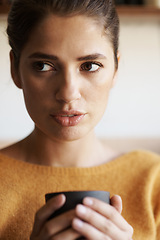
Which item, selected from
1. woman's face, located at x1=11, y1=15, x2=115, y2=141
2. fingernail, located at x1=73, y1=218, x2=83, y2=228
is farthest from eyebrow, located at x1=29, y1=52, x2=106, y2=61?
fingernail, located at x1=73, y1=218, x2=83, y2=228

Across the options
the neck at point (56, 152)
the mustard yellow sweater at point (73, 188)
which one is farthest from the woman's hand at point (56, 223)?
the neck at point (56, 152)

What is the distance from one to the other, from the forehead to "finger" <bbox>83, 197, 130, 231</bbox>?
1.16 ft

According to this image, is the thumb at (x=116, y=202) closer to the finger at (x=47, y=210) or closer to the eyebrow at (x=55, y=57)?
the finger at (x=47, y=210)

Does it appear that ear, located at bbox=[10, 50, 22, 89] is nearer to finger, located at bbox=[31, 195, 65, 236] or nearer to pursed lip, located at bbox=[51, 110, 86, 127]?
pursed lip, located at bbox=[51, 110, 86, 127]

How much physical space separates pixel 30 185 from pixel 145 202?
0.33m

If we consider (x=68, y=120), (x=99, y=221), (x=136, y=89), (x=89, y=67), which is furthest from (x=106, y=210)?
(x=136, y=89)

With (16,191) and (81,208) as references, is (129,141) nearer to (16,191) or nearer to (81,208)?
(16,191)

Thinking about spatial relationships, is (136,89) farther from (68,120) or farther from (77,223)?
(77,223)

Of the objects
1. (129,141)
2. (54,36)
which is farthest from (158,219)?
(129,141)

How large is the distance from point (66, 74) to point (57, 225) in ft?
1.15

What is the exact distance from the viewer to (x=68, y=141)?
37.4 inches

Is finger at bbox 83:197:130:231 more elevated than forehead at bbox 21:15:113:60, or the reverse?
forehead at bbox 21:15:113:60

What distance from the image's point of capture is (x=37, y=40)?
879mm

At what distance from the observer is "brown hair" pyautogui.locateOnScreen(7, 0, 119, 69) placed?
887 mm
